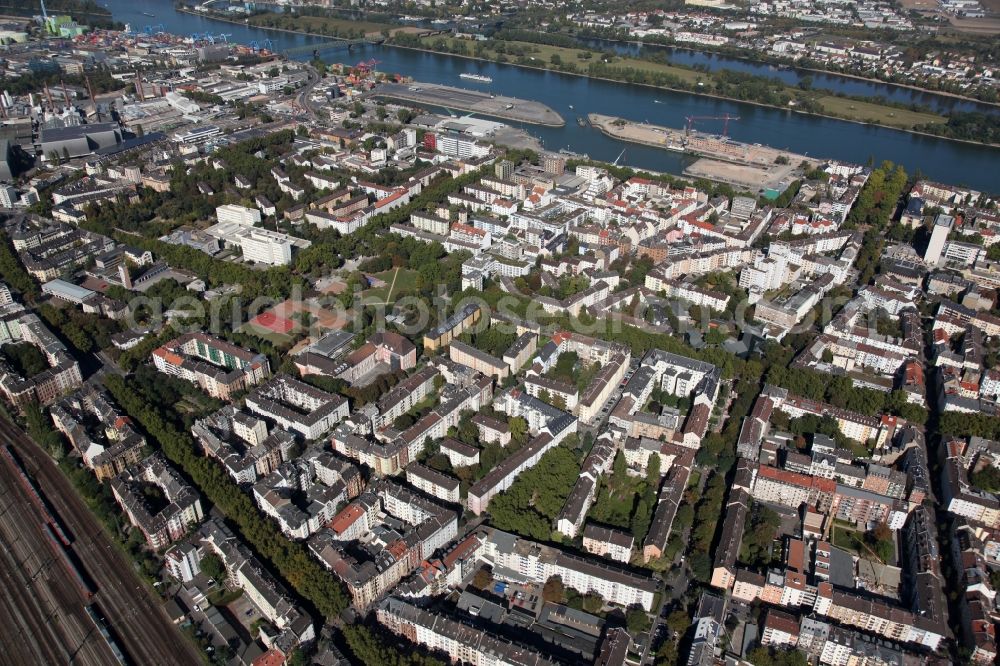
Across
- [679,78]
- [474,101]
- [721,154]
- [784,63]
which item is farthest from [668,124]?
[784,63]

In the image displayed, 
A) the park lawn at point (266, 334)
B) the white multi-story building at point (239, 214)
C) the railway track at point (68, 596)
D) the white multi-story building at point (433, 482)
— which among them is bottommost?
the railway track at point (68, 596)

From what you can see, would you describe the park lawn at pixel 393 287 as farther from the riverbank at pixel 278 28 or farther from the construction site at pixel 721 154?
the riverbank at pixel 278 28

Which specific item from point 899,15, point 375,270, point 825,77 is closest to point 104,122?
point 375,270

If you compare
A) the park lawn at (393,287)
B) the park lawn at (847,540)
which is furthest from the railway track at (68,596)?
the park lawn at (847,540)

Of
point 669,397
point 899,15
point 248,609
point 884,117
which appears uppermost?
point 899,15

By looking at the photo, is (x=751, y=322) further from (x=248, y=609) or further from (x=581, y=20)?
(x=581, y=20)

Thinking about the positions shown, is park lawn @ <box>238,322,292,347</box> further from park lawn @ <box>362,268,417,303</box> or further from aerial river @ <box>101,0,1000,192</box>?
aerial river @ <box>101,0,1000,192</box>

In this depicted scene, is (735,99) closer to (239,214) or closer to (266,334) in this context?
(239,214)
